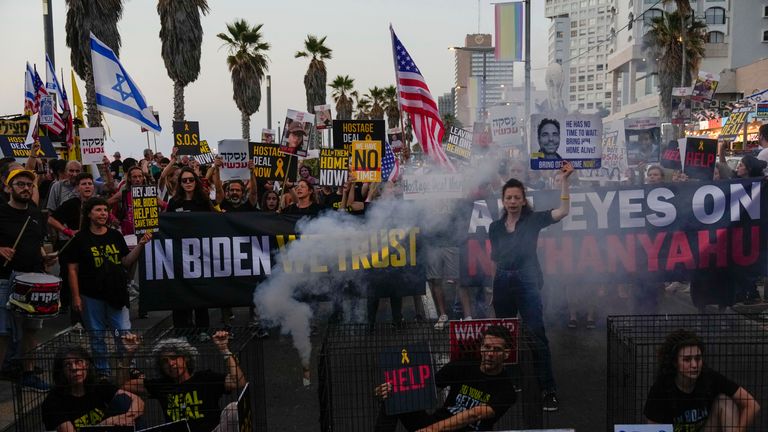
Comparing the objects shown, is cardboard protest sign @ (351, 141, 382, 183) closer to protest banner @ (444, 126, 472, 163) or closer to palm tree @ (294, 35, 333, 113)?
protest banner @ (444, 126, 472, 163)

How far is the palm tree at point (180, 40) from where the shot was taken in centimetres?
2616

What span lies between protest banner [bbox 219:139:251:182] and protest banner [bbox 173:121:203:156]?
3777mm

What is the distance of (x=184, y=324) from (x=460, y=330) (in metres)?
4.09

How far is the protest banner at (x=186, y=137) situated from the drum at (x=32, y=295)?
24.2ft

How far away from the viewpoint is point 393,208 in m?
6.59

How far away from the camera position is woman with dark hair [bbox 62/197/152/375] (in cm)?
550

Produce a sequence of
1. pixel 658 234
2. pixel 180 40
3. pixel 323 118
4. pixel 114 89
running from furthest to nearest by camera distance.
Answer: pixel 180 40
pixel 323 118
pixel 114 89
pixel 658 234

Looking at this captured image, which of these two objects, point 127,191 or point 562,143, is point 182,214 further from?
point 562,143

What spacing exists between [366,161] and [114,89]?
10.8ft

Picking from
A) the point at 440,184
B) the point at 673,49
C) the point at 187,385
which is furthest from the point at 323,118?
the point at 673,49

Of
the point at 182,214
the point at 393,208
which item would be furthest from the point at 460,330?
the point at 182,214

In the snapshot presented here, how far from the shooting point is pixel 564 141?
911 centimetres

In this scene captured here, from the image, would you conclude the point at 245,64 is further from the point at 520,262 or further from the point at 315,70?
the point at 520,262

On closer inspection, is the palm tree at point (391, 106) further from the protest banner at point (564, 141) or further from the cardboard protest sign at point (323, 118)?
the protest banner at point (564, 141)
